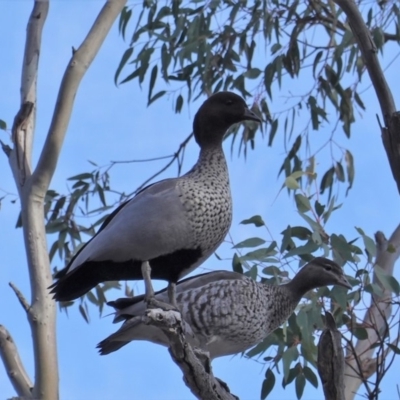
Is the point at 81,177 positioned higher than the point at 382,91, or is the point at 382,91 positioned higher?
the point at 81,177

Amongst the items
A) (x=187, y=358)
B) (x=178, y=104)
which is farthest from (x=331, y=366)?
(x=178, y=104)

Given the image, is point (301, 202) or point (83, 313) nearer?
point (301, 202)

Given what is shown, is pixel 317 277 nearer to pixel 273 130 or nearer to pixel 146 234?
pixel 146 234

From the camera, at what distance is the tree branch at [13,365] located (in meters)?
4.41

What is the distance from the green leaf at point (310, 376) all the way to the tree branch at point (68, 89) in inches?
53.0

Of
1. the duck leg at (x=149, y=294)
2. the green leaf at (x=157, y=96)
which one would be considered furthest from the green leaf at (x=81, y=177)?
the duck leg at (x=149, y=294)

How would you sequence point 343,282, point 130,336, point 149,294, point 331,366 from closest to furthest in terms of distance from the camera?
point 331,366 < point 149,294 < point 130,336 < point 343,282

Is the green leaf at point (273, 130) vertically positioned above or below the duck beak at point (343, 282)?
above

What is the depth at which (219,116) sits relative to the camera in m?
4.45

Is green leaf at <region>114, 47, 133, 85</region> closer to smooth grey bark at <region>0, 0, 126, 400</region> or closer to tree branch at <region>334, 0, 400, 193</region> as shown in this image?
smooth grey bark at <region>0, 0, 126, 400</region>

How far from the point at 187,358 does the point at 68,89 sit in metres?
1.82

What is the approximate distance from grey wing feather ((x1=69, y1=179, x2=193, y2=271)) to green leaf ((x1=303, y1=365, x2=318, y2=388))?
135 cm

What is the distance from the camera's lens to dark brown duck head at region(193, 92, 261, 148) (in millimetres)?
4441

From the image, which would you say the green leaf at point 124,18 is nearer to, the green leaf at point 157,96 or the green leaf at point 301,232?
the green leaf at point 157,96
